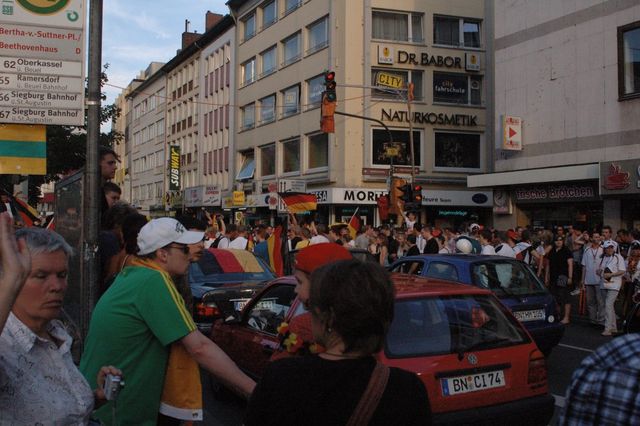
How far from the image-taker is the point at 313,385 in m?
2.02

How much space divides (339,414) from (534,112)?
80.6ft

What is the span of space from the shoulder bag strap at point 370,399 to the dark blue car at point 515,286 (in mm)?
7127

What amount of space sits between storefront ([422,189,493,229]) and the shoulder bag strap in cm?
3327

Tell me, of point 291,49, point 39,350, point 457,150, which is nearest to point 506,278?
point 39,350

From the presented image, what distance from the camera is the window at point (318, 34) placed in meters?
35.4

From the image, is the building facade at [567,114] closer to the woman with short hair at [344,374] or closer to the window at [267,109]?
the window at [267,109]

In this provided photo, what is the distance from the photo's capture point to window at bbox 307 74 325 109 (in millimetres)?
35922

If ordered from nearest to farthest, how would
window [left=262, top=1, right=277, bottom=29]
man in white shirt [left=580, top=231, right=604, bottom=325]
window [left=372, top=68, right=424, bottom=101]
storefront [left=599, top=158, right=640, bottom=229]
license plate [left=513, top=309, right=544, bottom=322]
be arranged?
license plate [left=513, top=309, right=544, bottom=322]
man in white shirt [left=580, top=231, right=604, bottom=325]
storefront [left=599, top=158, right=640, bottom=229]
window [left=372, top=68, right=424, bottom=101]
window [left=262, top=1, right=277, bottom=29]

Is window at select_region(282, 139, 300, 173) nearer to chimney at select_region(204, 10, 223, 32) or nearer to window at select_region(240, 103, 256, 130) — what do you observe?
window at select_region(240, 103, 256, 130)

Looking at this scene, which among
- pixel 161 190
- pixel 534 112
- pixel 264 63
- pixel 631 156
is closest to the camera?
pixel 631 156

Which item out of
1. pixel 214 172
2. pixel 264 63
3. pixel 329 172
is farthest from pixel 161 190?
pixel 329 172

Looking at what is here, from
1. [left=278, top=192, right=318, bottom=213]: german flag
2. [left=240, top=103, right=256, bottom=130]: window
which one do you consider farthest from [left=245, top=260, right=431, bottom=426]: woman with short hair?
[left=240, top=103, right=256, bottom=130]: window

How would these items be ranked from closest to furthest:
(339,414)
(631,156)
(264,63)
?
(339,414)
(631,156)
(264,63)

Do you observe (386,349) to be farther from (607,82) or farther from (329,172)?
(329,172)
